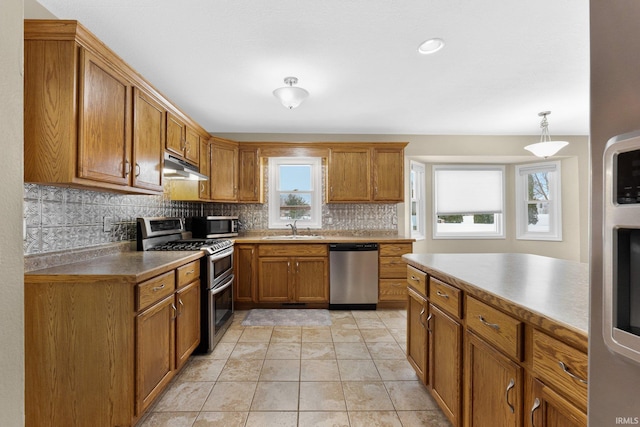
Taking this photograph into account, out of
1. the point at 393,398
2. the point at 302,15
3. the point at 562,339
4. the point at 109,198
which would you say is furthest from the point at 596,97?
the point at 109,198

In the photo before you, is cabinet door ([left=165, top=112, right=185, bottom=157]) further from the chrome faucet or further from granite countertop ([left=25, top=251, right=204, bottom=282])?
the chrome faucet

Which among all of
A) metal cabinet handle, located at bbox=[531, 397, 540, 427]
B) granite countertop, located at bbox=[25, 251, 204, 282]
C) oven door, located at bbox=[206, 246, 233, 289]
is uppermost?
granite countertop, located at bbox=[25, 251, 204, 282]

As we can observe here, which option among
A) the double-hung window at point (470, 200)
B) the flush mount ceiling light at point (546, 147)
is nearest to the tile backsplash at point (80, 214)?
the double-hung window at point (470, 200)

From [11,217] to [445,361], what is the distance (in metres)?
1.85

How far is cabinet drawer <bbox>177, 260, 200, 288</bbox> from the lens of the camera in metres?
2.11

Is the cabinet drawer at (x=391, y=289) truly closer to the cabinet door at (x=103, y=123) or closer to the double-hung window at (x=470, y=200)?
the double-hung window at (x=470, y=200)

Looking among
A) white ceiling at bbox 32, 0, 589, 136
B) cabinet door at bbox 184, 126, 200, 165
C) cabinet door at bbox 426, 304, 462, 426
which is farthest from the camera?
cabinet door at bbox 184, 126, 200, 165

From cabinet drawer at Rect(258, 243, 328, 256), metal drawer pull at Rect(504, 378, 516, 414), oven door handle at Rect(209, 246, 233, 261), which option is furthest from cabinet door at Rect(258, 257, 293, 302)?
metal drawer pull at Rect(504, 378, 516, 414)

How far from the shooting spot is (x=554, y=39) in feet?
6.70

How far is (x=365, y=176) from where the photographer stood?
4043 millimetres

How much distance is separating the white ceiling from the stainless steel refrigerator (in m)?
1.48

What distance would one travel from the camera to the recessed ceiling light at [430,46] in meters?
2.05

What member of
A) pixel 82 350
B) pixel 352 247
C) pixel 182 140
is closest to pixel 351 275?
pixel 352 247

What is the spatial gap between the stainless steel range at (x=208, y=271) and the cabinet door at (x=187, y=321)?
3.3 inches
